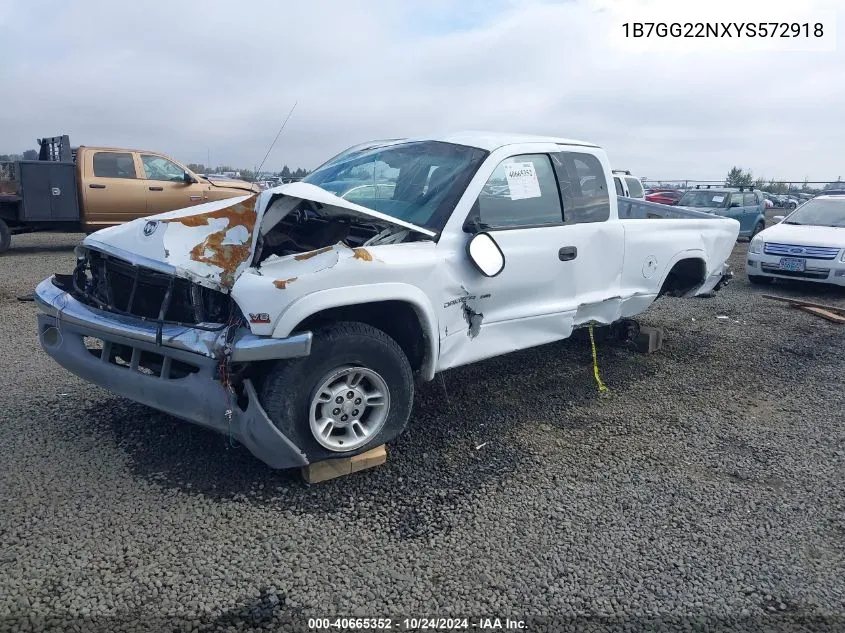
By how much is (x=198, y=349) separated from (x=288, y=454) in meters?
0.67

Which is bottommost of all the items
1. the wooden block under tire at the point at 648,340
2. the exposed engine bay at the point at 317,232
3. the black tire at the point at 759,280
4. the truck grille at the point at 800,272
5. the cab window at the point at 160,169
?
the wooden block under tire at the point at 648,340

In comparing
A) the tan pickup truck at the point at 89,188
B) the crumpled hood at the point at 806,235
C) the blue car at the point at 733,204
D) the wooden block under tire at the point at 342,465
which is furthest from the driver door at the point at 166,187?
the blue car at the point at 733,204

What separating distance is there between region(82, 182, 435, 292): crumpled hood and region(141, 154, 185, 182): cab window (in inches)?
376

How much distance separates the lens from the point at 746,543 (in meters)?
3.05

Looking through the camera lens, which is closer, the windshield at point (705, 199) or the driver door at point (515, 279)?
the driver door at point (515, 279)

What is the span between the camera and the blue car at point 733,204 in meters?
17.0

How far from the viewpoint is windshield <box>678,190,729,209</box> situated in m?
17.0

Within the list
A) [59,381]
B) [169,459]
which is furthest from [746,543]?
[59,381]

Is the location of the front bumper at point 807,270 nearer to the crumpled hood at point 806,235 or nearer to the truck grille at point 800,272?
the truck grille at point 800,272

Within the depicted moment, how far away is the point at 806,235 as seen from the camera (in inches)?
382

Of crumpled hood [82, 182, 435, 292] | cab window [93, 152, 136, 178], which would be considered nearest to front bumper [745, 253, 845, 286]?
crumpled hood [82, 182, 435, 292]

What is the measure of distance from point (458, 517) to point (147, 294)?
79.5 inches

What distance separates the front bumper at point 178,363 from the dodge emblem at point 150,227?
48 cm

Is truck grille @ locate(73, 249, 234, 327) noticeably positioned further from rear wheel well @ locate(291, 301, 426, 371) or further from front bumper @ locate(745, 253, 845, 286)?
front bumper @ locate(745, 253, 845, 286)
